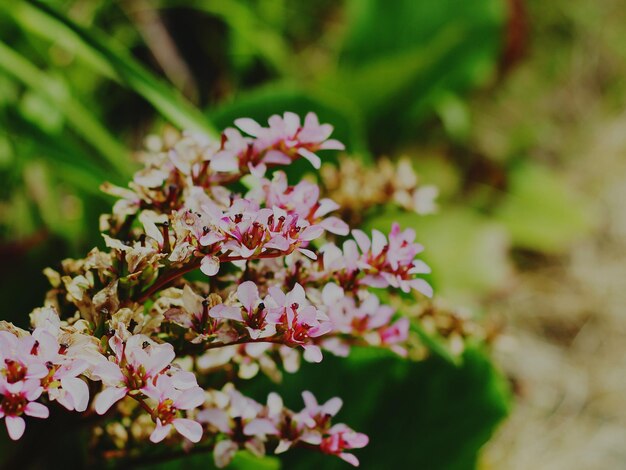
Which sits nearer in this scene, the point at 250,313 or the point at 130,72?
the point at 250,313

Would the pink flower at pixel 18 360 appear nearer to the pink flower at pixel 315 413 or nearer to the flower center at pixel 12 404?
the flower center at pixel 12 404

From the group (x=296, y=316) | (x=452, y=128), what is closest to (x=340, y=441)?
(x=296, y=316)

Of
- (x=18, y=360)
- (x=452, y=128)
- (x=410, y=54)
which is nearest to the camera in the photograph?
(x=18, y=360)

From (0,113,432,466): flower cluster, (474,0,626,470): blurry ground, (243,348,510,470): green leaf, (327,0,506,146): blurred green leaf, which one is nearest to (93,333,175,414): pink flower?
(0,113,432,466): flower cluster

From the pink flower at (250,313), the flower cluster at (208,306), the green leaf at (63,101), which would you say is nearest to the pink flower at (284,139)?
the flower cluster at (208,306)

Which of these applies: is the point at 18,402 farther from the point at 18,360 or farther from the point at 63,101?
the point at 63,101
